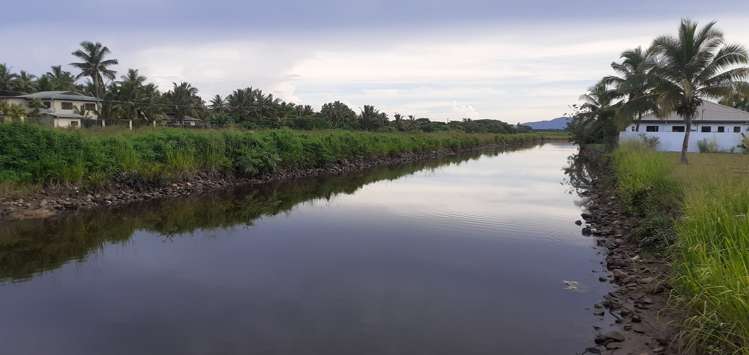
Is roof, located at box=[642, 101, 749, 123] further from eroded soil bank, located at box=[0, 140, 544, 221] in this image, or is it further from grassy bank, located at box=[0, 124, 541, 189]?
eroded soil bank, located at box=[0, 140, 544, 221]

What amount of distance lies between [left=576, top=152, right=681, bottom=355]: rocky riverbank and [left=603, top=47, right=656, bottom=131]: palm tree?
18235 millimetres

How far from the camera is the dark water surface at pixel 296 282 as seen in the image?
598cm

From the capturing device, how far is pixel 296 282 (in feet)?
26.7

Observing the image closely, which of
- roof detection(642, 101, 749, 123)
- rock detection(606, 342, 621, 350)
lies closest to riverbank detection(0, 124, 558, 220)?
rock detection(606, 342, 621, 350)

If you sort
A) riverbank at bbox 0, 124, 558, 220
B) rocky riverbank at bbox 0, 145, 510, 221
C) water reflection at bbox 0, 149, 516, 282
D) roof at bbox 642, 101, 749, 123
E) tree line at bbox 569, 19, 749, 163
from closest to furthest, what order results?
water reflection at bbox 0, 149, 516, 282 < rocky riverbank at bbox 0, 145, 510, 221 < riverbank at bbox 0, 124, 558, 220 < tree line at bbox 569, 19, 749, 163 < roof at bbox 642, 101, 749, 123

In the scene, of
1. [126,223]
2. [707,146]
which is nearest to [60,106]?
[126,223]

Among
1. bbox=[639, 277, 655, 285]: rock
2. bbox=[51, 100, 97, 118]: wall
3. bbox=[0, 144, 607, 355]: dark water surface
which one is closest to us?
bbox=[0, 144, 607, 355]: dark water surface

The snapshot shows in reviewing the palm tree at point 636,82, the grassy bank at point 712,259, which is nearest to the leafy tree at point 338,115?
the palm tree at point 636,82

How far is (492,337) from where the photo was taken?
608 cm

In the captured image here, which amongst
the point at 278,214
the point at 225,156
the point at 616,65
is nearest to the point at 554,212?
the point at 278,214

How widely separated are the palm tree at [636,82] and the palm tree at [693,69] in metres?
1.13

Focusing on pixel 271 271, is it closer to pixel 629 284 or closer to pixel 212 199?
pixel 629 284

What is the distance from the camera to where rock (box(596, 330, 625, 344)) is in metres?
5.71

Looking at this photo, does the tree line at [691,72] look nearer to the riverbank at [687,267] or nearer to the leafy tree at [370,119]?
the riverbank at [687,267]
